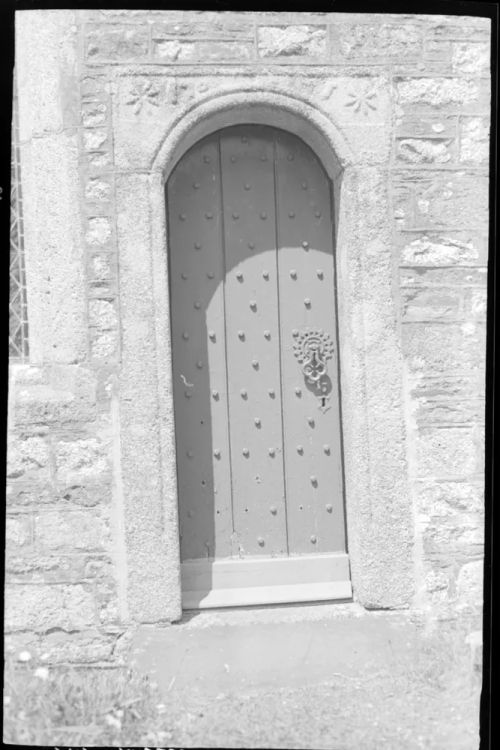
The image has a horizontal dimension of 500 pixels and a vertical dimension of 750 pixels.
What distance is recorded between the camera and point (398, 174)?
3.11m

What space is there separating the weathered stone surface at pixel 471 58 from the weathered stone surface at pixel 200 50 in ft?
2.78

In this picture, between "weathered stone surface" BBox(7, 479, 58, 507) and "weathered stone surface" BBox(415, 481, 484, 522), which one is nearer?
"weathered stone surface" BBox(7, 479, 58, 507)

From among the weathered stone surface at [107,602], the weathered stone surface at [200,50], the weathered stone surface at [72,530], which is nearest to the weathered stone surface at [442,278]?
the weathered stone surface at [200,50]

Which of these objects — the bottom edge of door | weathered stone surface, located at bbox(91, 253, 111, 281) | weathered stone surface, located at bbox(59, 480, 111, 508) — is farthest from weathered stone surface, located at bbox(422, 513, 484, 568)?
weathered stone surface, located at bbox(91, 253, 111, 281)

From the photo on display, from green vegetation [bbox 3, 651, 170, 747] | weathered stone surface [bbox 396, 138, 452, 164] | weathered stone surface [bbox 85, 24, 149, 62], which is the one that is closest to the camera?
green vegetation [bbox 3, 651, 170, 747]

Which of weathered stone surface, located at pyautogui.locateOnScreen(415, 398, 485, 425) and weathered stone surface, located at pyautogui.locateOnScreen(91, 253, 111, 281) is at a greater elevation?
weathered stone surface, located at pyautogui.locateOnScreen(91, 253, 111, 281)

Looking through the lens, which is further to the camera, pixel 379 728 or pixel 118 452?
pixel 118 452

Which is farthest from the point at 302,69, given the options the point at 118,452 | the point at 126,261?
the point at 118,452

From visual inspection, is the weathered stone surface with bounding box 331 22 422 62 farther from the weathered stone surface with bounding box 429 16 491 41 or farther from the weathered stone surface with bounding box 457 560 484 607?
the weathered stone surface with bounding box 457 560 484 607

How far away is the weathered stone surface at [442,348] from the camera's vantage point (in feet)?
10.3

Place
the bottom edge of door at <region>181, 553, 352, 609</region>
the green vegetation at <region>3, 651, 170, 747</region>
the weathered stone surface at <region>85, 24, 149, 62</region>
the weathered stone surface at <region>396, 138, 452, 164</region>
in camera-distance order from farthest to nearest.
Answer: the bottom edge of door at <region>181, 553, 352, 609</region> < the weathered stone surface at <region>396, 138, 452, 164</region> < the weathered stone surface at <region>85, 24, 149, 62</region> < the green vegetation at <region>3, 651, 170, 747</region>

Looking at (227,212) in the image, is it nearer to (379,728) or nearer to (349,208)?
(349,208)

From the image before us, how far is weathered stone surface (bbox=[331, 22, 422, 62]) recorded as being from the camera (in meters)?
3.07

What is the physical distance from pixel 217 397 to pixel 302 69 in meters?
1.40
